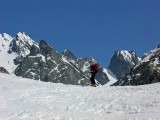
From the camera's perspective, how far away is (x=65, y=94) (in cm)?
3347

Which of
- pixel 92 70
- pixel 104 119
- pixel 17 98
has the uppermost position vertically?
pixel 92 70

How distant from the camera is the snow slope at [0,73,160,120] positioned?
2527 centimetres

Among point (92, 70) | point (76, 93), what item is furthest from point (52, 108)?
point (92, 70)

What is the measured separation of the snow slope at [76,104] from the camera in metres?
25.3

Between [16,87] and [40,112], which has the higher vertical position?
[16,87]

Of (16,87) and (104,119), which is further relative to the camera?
(16,87)

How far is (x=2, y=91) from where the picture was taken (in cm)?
3500

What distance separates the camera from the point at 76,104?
95.3 ft

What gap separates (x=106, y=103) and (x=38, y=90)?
8.69m

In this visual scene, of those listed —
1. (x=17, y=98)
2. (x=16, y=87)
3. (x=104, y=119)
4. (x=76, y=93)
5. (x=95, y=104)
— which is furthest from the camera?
(x=16, y=87)

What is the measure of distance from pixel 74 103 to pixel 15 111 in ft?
13.6

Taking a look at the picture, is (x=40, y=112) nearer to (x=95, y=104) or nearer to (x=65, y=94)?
(x=95, y=104)

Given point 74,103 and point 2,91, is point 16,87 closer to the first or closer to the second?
point 2,91

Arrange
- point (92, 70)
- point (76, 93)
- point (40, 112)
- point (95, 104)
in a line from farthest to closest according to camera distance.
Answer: point (92, 70), point (76, 93), point (95, 104), point (40, 112)
